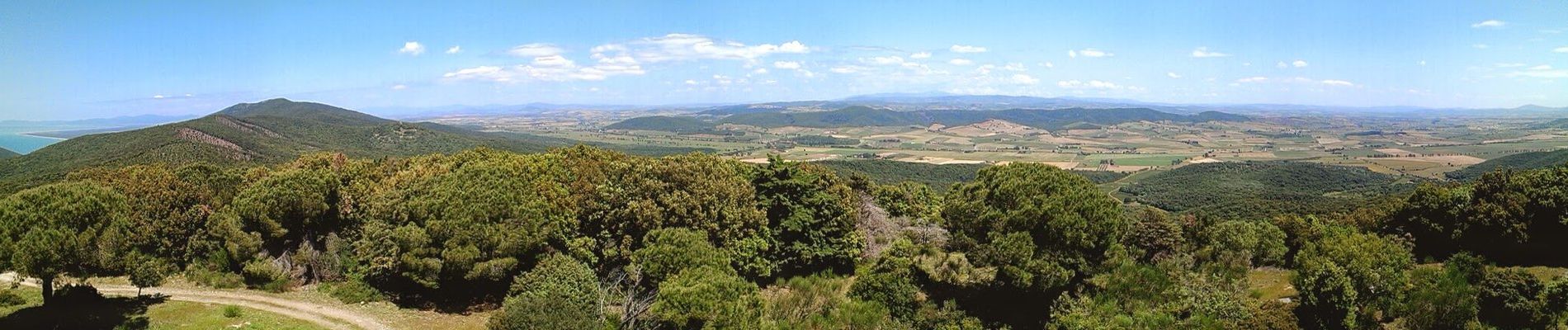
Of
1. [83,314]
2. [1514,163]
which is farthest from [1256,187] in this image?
[83,314]

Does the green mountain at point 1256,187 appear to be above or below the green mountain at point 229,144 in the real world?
below

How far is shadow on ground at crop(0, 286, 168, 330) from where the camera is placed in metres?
17.1

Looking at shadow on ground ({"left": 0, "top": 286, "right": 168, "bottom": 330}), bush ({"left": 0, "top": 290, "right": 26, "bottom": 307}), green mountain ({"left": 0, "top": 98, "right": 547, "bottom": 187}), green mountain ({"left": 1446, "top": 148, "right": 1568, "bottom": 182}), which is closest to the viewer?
shadow on ground ({"left": 0, "top": 286, "right": 168, "bottom": 330})

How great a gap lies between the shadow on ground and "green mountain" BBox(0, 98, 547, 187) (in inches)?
1421

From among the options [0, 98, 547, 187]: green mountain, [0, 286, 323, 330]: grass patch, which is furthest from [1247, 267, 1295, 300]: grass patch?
[0, 98, 547, 187]: green mountain

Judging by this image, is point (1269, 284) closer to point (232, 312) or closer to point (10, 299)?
point (232, 312)

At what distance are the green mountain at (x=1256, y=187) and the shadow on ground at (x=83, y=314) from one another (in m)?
81.0

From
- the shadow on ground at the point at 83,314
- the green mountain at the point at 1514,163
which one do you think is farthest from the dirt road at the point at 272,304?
the green mountain at the point at 1514,163

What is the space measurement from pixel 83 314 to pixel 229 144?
81.9 m

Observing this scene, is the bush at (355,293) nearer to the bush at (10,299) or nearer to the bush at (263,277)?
the bush at (263,277)

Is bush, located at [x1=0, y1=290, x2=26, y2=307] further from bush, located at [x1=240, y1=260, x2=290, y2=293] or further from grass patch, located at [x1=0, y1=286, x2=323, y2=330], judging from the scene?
bush, located at [x1=240, y1=260, x2=290, y2=293]

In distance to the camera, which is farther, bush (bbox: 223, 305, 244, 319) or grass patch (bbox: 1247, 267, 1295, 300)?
grass patch (bbox: 1247, 267, 1295, 300)

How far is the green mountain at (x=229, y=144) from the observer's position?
65938 millimetres

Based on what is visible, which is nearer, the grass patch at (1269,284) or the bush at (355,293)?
the grass patch at (1269,284)
